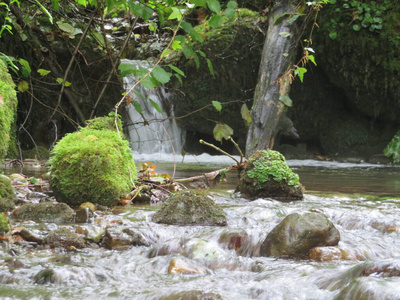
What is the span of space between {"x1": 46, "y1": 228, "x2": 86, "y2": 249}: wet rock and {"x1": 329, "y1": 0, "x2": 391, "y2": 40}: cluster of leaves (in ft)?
26.0

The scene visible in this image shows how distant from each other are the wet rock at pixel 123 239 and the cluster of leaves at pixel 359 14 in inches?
301

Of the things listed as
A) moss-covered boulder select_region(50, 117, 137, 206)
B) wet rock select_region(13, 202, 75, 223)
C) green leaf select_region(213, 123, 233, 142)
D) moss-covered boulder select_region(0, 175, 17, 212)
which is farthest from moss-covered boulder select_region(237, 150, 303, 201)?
moss-covered boulder select_region(0, 175, 17, 212)

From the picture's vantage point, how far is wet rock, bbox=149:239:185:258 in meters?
2.86

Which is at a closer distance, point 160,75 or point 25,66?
point 160,75

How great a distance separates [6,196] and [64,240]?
93 centimetres

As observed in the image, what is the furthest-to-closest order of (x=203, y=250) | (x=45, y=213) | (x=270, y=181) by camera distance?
(x=270, y=181)
(x=45, y=213)
(x=203, y=250)

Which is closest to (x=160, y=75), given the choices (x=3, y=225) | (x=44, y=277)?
(x=3, y=225)

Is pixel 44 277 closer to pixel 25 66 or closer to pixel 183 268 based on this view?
pixel 183 268

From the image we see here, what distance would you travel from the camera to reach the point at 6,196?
3.51 m

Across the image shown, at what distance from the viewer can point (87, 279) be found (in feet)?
7.78

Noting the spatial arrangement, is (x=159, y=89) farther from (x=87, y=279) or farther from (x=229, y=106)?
(x=87, y=279)

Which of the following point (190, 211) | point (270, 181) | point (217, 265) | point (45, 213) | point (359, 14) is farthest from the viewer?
point (359, 14)

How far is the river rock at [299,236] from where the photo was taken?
2852 millimetres

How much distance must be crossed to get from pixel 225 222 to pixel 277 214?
517 millimetres
